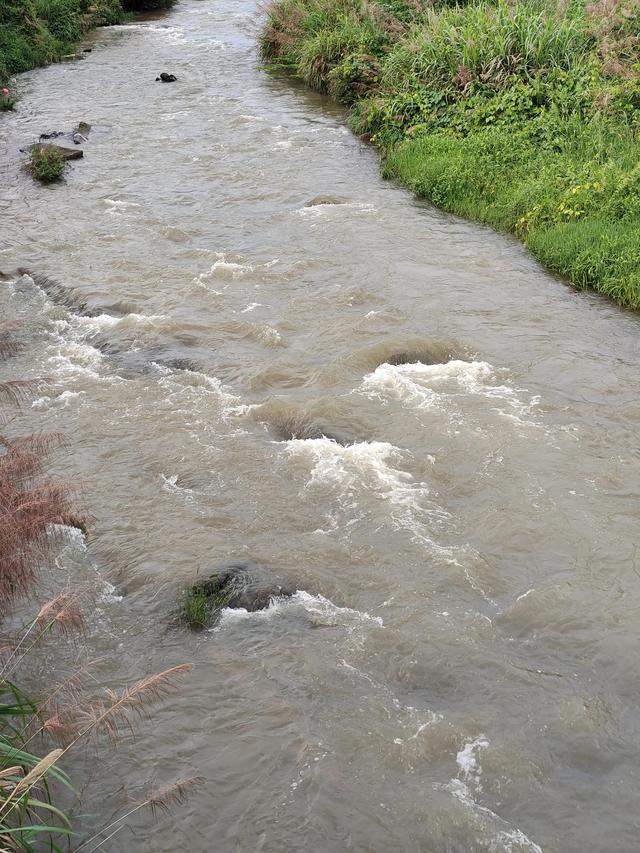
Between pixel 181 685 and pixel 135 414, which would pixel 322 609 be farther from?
pixel 135 414

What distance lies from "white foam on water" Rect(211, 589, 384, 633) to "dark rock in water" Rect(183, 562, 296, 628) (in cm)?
6

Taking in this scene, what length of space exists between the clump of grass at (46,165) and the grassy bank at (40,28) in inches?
312

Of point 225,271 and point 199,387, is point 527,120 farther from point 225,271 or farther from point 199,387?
point 199,387

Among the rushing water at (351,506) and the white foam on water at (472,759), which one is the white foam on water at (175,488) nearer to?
Result: the rushing water at (351,506)

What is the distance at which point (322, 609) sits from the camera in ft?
24.9

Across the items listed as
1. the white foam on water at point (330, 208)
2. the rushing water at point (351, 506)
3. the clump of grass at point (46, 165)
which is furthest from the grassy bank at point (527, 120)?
the clump of grass at point (46, 165)

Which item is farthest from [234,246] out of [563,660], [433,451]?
[563,660]

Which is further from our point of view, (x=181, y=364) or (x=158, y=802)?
(x=181, y=364)

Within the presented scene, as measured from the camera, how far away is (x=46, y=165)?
18.9 m

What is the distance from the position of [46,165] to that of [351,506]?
519 inches

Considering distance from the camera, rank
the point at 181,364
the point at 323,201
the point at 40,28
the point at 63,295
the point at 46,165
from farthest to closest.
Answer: the point at 40,28, the point at 46,165, the point at 323,201, the point at 63,295, the point at 181,364

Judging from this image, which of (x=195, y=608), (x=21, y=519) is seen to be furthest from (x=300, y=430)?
(x=21, y=519)

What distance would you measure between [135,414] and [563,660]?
5724 millimetres

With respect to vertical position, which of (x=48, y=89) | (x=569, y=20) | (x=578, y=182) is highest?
(x=569, y=20)
